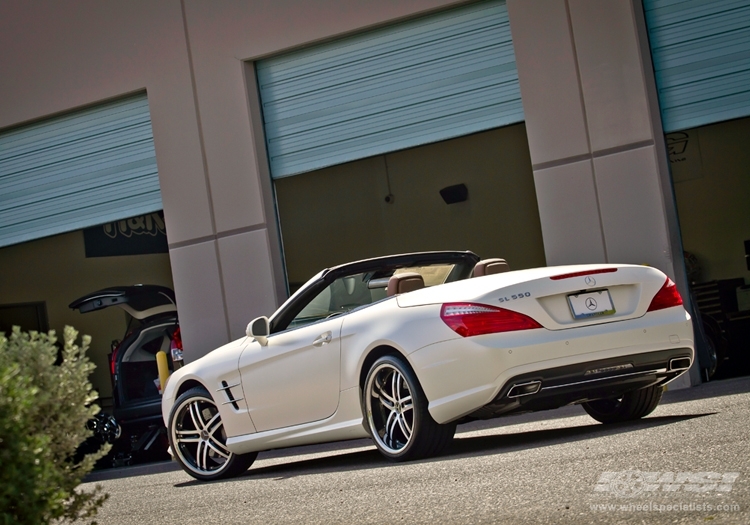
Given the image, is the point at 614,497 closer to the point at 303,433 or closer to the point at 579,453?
the point at 579,453

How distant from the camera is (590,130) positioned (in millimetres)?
11383

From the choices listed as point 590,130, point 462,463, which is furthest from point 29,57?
point 462,463

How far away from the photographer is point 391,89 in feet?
42.2

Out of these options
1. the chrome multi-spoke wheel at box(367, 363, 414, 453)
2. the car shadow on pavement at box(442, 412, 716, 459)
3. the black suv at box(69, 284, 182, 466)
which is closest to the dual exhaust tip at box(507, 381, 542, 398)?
the car shadow on pavement at box(442, 412, 716, 459)

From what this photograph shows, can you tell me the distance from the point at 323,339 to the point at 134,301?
6454 millimetres

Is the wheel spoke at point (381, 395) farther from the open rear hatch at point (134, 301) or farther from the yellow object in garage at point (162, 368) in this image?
the open rear hatch at point (134, 301)

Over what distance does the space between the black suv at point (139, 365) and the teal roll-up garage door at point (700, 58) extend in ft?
21.3

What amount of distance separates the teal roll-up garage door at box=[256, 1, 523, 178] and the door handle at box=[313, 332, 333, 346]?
5328 millimetres

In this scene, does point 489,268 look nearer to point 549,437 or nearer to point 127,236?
point 549,437

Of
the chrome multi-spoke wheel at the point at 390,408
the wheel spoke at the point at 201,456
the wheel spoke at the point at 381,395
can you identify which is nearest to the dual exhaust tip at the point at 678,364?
the chrome multi-spoke wheel at the point at 390,408

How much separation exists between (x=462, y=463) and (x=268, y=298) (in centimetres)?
712

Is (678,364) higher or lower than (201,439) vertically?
higher

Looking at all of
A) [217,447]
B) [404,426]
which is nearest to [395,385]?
[404,426]

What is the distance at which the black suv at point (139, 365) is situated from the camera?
12914mm
